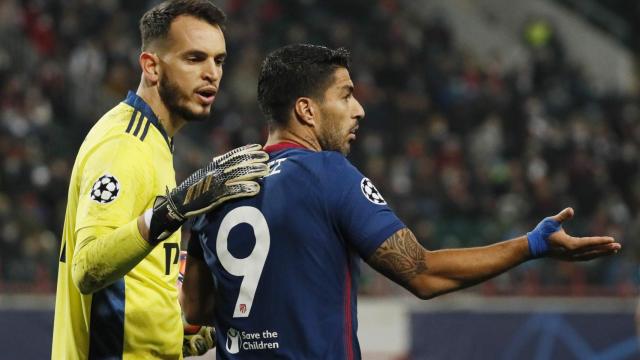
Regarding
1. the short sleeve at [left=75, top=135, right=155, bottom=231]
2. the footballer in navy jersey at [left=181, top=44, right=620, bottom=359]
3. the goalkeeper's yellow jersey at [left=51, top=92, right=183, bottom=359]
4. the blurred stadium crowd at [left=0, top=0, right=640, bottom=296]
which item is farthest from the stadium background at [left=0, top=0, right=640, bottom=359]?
the footballer in navy jersey at [left=181, top=44, right=620, bottom=359]

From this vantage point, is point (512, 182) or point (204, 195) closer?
point (204, 195)

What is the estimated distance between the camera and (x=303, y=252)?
377cm

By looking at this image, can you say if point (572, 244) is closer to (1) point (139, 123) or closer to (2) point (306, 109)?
(2) point (306, 109)

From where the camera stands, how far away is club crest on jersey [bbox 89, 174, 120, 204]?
12.9 feet

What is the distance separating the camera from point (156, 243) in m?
3.84

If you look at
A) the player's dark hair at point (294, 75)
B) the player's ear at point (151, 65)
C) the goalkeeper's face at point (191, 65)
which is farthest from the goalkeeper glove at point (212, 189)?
the player's ear at point (151, 65)

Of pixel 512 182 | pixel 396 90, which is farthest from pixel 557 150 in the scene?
pixel 396 90

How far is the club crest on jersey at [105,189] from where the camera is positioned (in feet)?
12.9

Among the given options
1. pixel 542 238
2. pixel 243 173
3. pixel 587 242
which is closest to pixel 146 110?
pixel 243 173

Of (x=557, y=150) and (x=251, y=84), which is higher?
(x=251, y=84)

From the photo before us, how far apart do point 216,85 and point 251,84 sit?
1284 cm

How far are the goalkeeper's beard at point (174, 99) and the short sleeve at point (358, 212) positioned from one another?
0.86 meters

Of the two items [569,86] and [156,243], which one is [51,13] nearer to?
[569,86]

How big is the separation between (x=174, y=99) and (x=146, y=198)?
0.48 metres
